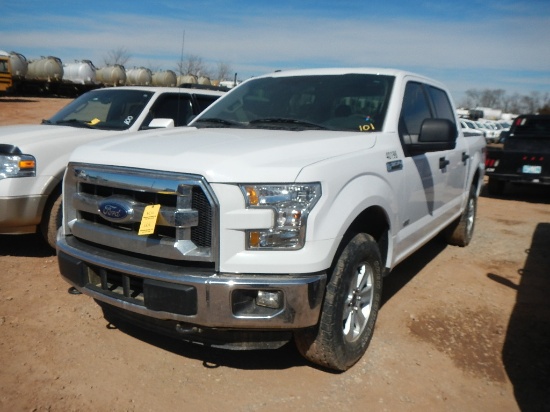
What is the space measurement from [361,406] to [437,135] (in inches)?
75.2

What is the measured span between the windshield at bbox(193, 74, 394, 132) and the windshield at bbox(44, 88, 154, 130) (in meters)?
1.83

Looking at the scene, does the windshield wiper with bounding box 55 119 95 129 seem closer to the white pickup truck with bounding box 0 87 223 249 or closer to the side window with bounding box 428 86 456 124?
the white pickup truck with bounding box 0 87 223 249

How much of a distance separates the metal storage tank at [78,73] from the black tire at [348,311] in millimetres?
39960

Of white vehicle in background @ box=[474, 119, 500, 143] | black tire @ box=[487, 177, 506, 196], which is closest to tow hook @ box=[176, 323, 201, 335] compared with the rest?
black tire @ box=[487, 177, 506, 196]

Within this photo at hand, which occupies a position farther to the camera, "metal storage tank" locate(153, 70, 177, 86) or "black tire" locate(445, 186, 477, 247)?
"metal storage tank" locate(153, 70, 177, 86)

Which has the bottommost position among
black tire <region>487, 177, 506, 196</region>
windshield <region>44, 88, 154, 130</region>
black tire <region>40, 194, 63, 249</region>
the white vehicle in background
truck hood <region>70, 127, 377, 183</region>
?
the white vehicle in background

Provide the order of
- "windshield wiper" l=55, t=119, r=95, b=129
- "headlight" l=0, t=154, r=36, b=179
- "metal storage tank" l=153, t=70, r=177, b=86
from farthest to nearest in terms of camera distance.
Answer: "metal storage tank" l=153, t=70, r=177, b=86 → "windshield wiper" l=55, t=119, r=95, b=129 → "headlight" l=0, t=154, r=36, b=179

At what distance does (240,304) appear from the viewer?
2514mm

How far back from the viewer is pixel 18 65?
115ft

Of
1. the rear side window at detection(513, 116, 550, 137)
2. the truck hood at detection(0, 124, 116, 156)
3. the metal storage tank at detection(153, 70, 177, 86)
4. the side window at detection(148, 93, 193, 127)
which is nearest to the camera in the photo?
the truck hood at detection(0, 124, 116, 156)

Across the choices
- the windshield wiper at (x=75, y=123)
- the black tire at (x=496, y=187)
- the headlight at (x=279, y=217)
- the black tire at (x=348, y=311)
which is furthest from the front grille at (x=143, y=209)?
the black tire at (x=496, y=187)

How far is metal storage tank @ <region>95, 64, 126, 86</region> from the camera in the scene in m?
39.8

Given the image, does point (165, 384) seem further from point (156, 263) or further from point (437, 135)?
point (437, 135)

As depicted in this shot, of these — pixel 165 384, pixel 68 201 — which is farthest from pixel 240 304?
pixel 68 201
